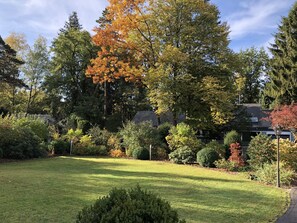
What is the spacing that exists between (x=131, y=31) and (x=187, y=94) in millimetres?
6314

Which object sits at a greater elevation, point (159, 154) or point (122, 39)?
point (122, 39)

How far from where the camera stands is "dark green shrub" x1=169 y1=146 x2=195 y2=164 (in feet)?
57.7

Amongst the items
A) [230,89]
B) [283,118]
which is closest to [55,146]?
[230,89]

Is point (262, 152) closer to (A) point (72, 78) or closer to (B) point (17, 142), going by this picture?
(B) point (17, 142)

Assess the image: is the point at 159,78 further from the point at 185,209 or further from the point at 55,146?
the point at 185,209

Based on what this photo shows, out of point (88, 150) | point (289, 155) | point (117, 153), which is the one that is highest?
point (289, 155)

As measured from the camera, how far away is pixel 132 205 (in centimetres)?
332

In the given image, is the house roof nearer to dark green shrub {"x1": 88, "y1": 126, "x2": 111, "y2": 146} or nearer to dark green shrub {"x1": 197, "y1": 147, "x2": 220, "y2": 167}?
dark green shrub {"x1": 88, "y1": 126, "x2": 111, "y2": 146}

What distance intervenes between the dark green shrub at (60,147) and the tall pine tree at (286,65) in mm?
16829

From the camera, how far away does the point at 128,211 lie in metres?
3.24

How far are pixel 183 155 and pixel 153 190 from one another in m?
9.07

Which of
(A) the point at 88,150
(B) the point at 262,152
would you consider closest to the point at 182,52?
(A) the point at 88,150

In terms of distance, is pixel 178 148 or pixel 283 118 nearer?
pixel 283 118

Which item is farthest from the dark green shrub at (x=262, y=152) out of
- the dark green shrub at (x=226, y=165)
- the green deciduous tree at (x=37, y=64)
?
the green deciduous tree at (x=37, y=64)
